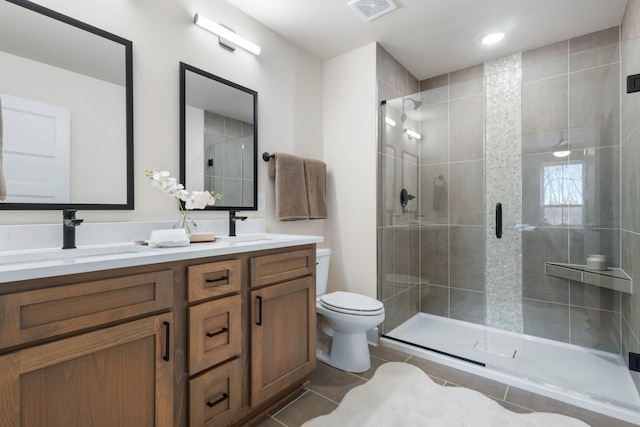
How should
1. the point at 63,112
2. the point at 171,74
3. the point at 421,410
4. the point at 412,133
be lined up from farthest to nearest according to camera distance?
the point at 412,133 → the point at 171,74 → the point at 421,410 → the point at 63,112

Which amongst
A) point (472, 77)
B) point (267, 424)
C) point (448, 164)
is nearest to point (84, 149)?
point (267, 424)

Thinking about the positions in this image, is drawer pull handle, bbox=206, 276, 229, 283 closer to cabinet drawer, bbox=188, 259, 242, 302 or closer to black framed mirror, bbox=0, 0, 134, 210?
cabinet drawer, bbox=188, 259, 242, 302

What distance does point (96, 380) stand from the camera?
984mm

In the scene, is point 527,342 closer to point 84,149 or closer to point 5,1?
point 84,149

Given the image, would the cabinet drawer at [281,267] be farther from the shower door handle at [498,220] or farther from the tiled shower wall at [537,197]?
the shower door handle at [498,220]

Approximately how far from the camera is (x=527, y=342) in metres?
2.43

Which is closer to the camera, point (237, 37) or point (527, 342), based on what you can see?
point (237, 37)

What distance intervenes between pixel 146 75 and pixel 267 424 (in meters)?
1.87

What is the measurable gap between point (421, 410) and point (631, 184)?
1.76 m

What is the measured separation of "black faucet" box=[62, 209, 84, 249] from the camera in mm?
1290

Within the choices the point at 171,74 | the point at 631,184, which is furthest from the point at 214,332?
the point at 631,184

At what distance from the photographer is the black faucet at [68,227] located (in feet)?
4.23

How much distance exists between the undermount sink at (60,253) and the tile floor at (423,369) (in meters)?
1.06

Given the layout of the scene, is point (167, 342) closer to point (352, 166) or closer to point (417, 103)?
point (352, 166)
